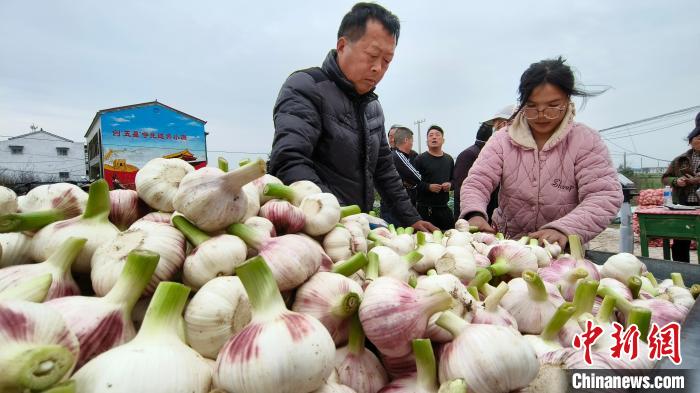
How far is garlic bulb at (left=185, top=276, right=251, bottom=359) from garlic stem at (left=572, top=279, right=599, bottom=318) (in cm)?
83

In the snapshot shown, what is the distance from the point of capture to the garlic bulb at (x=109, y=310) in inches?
23.5

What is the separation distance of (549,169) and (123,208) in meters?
2.16

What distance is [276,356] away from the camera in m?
0.56

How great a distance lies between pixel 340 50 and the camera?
2236 millimetres

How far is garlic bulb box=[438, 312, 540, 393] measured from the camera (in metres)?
0.66

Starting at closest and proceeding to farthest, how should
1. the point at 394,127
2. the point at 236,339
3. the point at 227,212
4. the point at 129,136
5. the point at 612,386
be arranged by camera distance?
the point at 236,339 < the point at 612,386 < the point at 227,212 < the point at 394,127 < the point at 129,136

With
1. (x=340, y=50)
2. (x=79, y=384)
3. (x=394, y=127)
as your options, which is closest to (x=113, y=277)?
(x=79, y=384)

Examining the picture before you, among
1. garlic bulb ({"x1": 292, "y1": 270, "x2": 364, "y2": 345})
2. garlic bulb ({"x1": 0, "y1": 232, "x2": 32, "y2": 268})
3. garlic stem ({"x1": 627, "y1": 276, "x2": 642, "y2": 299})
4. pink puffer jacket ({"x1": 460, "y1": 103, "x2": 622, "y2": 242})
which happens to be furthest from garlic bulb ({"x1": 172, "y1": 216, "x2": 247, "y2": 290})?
pink puffer jacket ({"x1": 460, "y1": 103, "x2": 622, "y2": 242})

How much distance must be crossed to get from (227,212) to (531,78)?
2.06m

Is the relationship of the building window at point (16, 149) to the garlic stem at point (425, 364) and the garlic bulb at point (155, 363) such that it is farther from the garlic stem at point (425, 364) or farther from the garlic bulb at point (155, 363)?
the garlic stem at point (425, 364)

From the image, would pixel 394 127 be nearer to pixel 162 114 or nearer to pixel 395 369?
pixel 395 369

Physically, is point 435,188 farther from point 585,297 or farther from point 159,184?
point 159,184

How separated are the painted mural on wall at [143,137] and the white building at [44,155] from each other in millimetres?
18391

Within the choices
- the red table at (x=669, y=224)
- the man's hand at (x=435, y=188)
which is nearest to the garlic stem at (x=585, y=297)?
the man's hand at (x=435, y=188)
